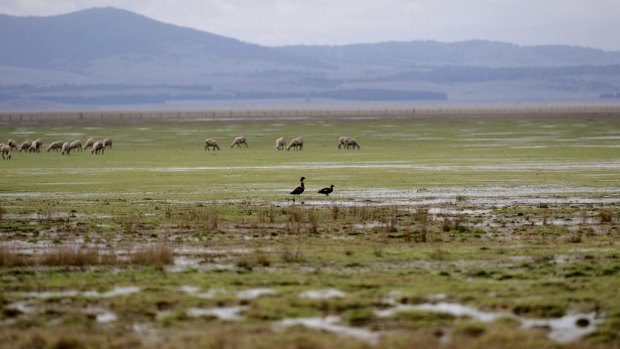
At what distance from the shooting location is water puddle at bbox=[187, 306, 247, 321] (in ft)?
48.6

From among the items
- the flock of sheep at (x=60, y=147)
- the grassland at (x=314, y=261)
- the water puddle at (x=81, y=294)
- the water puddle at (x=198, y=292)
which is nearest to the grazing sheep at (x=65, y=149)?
the flock of sheep at (x=60, y=147)

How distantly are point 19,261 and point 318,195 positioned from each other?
1721 cm

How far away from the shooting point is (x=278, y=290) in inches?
657

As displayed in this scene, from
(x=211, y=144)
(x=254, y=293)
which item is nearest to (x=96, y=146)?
(x=211, y=144)

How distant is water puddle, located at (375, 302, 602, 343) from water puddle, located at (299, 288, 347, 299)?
1151 mm

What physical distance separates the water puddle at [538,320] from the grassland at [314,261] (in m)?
0.03

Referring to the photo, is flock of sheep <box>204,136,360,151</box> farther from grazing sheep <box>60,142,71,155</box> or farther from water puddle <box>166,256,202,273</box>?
water puddle <box>166,256,202,273</box>

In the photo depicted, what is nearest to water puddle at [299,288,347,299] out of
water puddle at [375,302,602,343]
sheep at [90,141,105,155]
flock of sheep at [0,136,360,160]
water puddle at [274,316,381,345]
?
water puddle at [375,302,602,343]

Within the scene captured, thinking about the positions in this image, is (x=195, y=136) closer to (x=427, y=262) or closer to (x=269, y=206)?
(x=269, y=206)

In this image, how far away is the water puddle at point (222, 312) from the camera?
584 inches

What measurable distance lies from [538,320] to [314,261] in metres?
5.97

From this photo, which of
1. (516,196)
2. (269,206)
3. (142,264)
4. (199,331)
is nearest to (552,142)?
(516,196)

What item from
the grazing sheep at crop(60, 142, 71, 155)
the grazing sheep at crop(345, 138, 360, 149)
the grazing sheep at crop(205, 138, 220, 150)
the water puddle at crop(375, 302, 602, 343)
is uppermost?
→ the water puddle at crop(375, 302, 602, 343)

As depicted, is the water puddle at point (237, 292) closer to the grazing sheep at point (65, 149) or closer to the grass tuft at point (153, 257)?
the grass tuft at point (153, 257)
